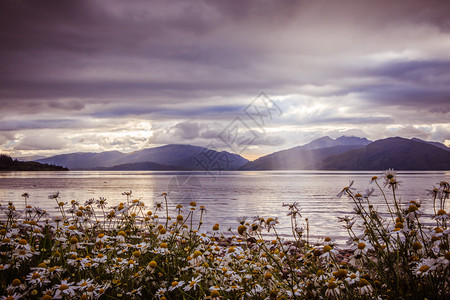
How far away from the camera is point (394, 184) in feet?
15.8

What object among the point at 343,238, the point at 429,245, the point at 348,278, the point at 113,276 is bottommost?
the point at 343,238

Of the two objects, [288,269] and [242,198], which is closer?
[288,269]

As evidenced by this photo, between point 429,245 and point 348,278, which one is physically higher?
point 429,245

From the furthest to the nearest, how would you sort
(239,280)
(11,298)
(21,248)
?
(21,248) → (239,280) → (11,298)

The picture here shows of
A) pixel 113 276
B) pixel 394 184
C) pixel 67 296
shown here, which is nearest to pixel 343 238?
pixel 394 184

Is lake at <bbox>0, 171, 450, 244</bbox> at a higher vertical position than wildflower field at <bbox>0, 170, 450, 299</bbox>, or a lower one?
lower

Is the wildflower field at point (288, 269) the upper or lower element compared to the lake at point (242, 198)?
upper

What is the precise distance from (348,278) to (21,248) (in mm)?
4913

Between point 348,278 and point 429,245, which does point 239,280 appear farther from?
point 429,245

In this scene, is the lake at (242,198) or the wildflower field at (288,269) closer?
the wildflower field at (288,269)

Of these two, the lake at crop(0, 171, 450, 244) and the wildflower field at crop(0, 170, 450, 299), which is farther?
the lake at crop(0, 171, 450, 244)

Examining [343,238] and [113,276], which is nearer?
[113,276]

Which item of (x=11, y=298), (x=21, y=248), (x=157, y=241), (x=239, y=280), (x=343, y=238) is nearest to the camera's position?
(x=11, y=298)

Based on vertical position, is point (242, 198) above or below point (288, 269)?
below
